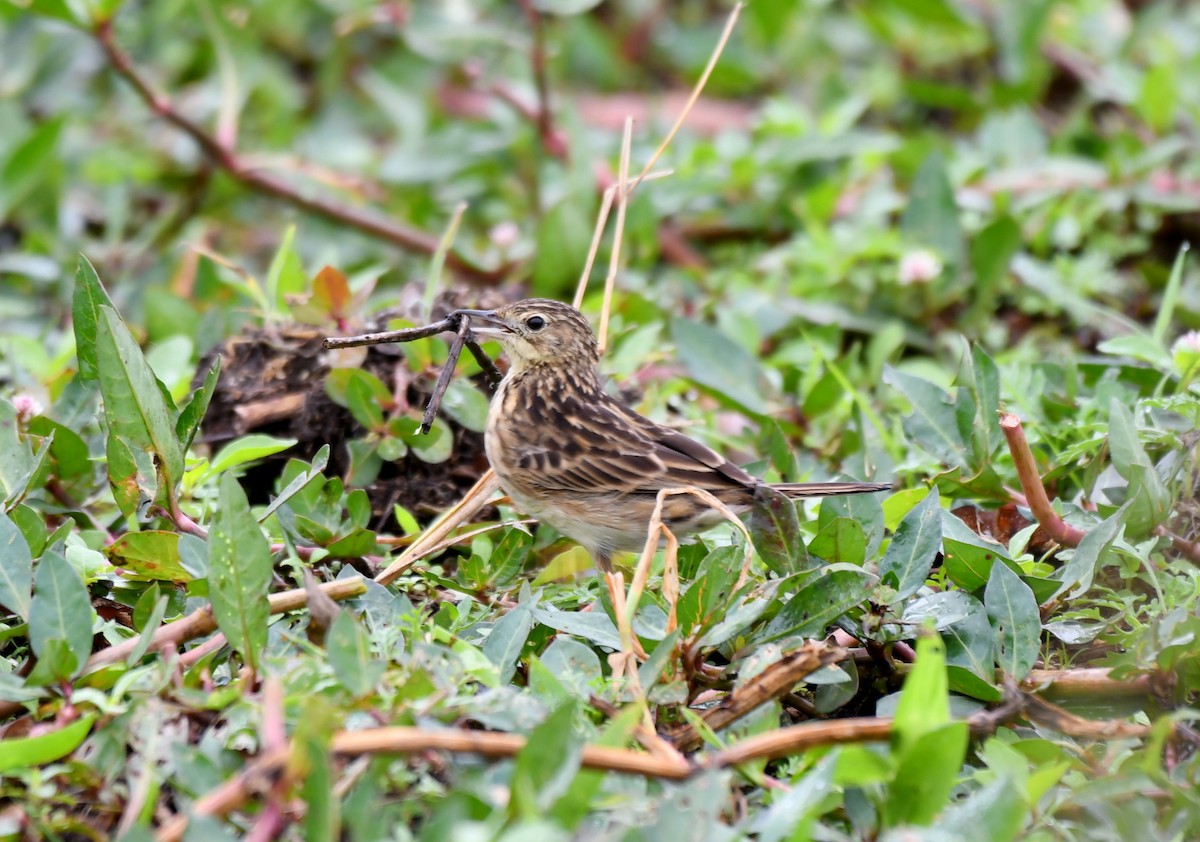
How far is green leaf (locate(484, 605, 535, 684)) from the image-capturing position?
3119 mm

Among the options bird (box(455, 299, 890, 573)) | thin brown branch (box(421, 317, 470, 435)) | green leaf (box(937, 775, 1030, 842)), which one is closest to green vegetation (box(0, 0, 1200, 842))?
green leaf (box(937, 775, 1030, 842))

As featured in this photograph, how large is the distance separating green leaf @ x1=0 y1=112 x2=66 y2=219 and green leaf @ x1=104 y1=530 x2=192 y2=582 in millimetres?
3578

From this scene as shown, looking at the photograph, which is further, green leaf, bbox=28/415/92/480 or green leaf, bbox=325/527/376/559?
green leaf, bbox=28/415/92/480

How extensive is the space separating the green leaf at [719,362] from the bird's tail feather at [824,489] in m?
1.14

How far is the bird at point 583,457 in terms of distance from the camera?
3836mm

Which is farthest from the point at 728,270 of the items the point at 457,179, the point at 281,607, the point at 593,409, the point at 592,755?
the point at 592,755

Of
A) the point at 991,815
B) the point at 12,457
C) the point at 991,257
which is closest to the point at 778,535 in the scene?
the point at 991,815

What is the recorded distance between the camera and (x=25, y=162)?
20.9 feet

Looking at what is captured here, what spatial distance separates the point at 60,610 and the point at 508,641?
984 mm

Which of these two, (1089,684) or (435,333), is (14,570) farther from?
(1089,684)

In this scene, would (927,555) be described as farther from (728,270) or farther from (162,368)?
(728,270)

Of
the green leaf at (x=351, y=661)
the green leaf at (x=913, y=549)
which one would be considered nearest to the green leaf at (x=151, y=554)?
the green leaf at (x=351, y=661)

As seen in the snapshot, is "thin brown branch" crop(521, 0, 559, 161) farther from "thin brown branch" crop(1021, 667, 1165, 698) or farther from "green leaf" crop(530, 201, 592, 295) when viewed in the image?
"thin brown branch" crop(1021, 667, 1165, 698)

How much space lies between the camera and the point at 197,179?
22.8ft
